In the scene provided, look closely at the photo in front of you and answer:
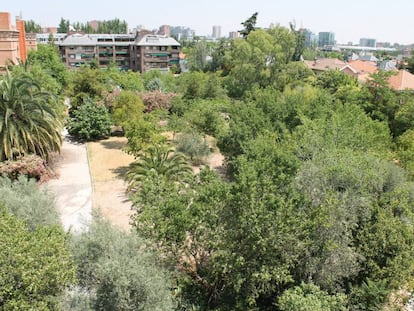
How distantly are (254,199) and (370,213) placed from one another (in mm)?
4276

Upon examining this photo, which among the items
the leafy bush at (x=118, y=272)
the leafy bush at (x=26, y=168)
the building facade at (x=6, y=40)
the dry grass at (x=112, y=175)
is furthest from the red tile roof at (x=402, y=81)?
the building facade at (x=6, y=40)

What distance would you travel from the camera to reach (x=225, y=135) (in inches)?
854

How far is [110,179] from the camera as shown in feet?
71.4

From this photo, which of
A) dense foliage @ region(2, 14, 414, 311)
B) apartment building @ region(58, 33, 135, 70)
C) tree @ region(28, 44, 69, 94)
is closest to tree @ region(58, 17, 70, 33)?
apartment building @ region(58, 33, 135, 70)

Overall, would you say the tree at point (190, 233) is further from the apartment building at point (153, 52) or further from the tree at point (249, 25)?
the apartment building at point (153, 52)

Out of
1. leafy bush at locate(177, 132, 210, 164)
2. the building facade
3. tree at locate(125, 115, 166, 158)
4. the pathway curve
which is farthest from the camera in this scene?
the building facade

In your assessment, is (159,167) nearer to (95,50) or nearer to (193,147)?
(193,147)

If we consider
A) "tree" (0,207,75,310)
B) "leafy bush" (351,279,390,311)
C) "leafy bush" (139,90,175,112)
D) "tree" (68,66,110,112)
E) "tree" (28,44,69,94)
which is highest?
"tree" (28,44,69,94)

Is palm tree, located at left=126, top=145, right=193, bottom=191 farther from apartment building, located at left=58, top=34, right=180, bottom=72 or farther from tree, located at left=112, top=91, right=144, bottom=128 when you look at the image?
apartment building, located at left=58, top=34, right=180, bottom=72

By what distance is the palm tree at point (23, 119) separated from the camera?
19.4 metres

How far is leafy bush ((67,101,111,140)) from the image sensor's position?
2911cm

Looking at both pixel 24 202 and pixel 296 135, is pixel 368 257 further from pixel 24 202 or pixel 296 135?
pixel 24 202

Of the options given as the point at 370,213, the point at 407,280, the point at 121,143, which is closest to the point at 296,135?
the point at 370,213

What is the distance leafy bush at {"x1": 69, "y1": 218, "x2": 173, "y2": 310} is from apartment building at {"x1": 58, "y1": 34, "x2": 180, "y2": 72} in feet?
224
